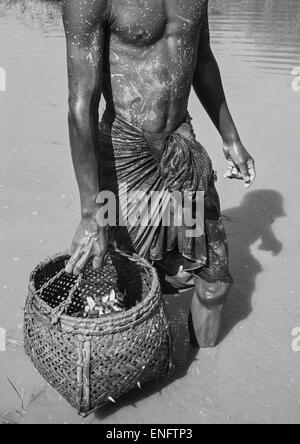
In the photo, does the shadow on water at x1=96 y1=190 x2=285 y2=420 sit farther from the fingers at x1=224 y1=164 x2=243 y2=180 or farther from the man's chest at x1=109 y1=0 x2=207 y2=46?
the man's chest at x1=109 y1=0 x2=207 y2=46

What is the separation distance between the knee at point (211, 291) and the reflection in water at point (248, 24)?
585 cm

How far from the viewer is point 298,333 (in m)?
3.00

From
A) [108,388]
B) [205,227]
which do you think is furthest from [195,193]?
[108,388]

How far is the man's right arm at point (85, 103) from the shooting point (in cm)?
201

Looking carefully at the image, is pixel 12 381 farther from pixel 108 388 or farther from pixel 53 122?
pixel 53 122

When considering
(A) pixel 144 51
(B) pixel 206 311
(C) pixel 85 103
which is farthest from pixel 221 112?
(B) pixel 206 311

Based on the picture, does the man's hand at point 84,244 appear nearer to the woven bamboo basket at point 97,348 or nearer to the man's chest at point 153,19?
the woven bamboo basket at point 97,348

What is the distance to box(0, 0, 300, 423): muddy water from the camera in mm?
2566

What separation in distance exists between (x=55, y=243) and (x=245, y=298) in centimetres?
138

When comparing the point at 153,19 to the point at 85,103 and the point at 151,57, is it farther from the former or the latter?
the point at 85,103

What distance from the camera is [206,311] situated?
2.68 meters

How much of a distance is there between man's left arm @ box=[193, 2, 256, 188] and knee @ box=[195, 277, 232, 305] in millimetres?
527

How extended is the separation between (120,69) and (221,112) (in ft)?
2.30

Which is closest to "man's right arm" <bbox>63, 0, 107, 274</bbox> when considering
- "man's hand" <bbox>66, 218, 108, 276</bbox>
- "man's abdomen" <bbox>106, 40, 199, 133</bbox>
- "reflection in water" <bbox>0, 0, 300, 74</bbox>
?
"man's hand" <bbox>66, 218, 108, 276</bbox>
